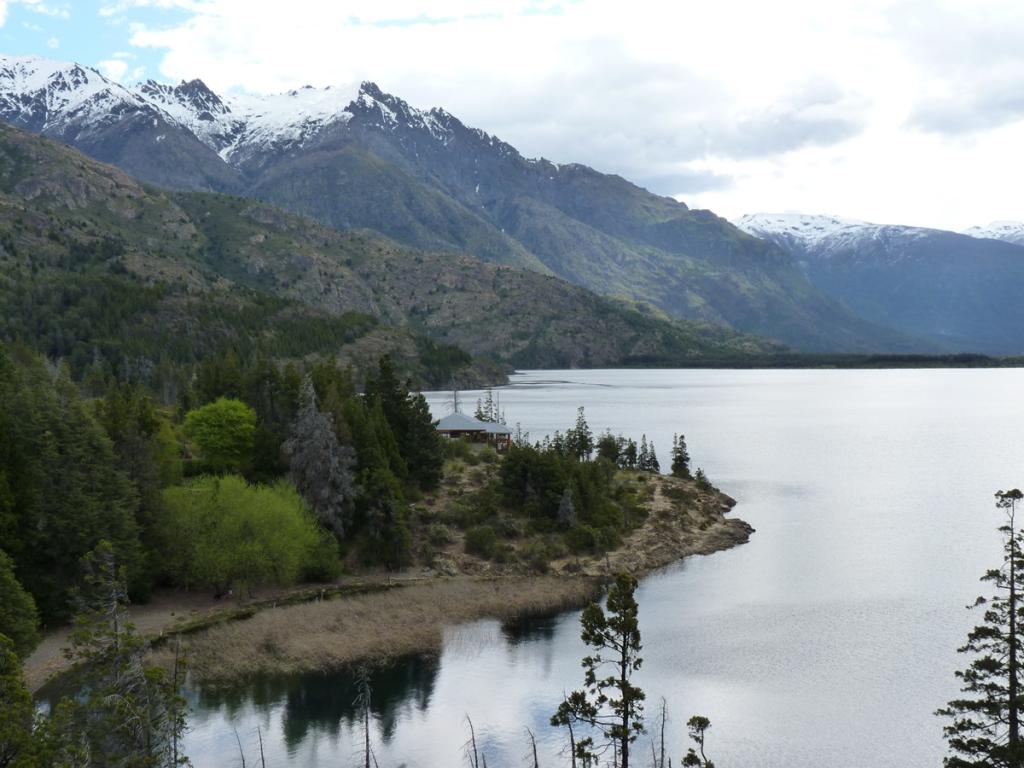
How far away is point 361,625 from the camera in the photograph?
65375 millimetres

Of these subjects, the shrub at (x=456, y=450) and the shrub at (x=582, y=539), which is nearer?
the shrub at (x=582, y=539)

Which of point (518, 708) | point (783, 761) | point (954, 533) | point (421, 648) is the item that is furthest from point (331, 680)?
point (954, 533)

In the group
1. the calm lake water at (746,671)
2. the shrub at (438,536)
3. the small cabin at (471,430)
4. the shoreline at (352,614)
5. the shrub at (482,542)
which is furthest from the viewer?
the small cabin at (471,430)

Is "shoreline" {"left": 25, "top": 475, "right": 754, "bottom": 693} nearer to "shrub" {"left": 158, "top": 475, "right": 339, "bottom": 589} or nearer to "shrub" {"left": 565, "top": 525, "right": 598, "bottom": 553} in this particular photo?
"shrub" {"left": 565, "top": 525, "right": 598, "bottom": 553}

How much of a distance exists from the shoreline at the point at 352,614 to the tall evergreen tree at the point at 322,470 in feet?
A: 20.4

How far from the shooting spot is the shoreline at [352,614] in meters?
57.8

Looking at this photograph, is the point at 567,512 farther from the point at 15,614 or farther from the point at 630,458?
the point at 15,614

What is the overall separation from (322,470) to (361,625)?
61.0 ft

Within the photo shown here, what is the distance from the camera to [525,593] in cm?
7525

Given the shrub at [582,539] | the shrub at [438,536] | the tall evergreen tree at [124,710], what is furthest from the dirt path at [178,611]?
the tall evergreen tree at [124,710]

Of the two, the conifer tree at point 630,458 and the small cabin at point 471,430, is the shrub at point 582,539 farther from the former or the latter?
the conifer tree at point 630,458

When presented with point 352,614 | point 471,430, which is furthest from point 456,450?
point 352,614

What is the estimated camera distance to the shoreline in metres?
57.8

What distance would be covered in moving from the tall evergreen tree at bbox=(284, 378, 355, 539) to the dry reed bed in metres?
10.1
